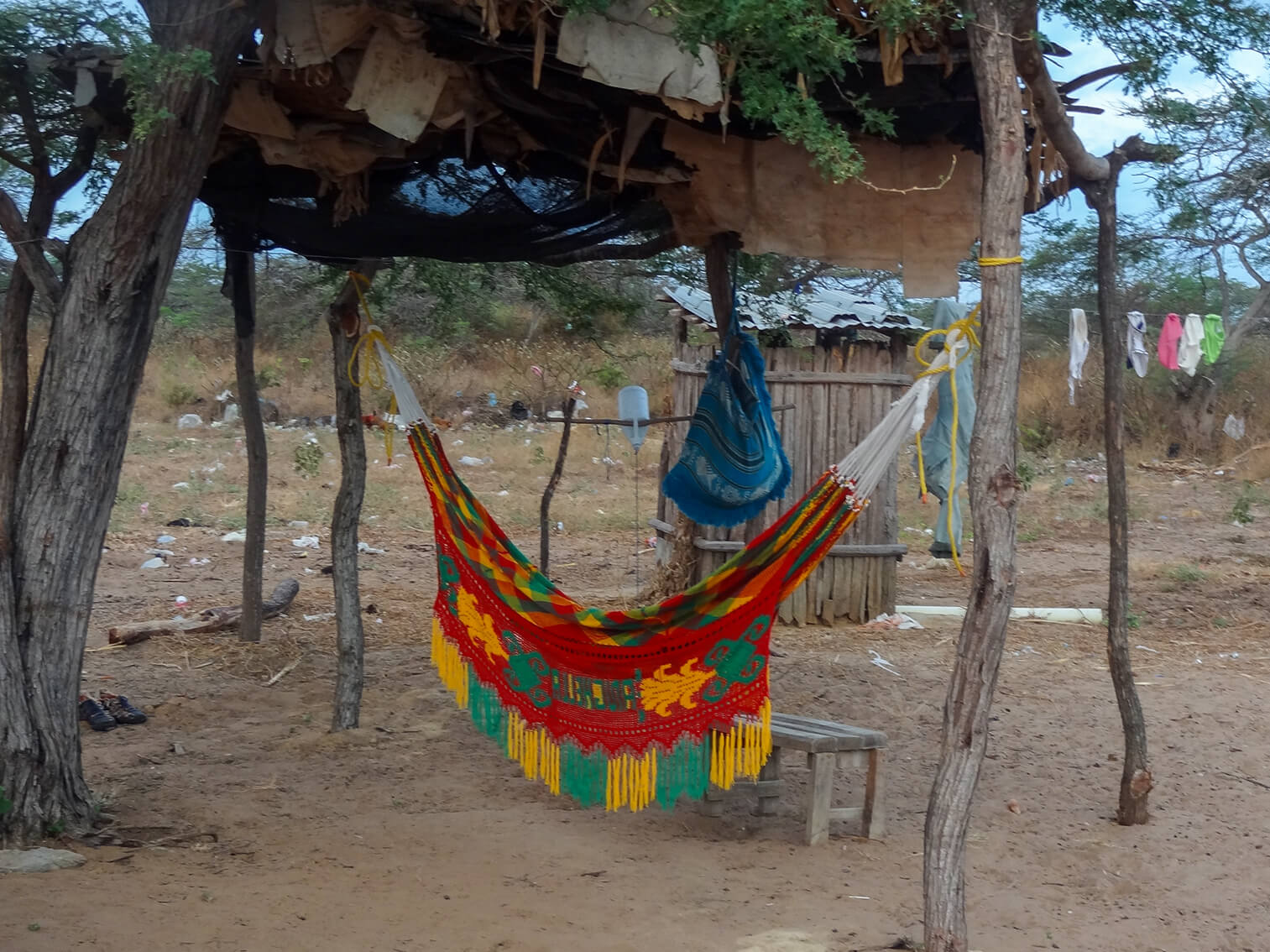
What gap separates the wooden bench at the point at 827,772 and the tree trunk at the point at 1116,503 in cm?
74

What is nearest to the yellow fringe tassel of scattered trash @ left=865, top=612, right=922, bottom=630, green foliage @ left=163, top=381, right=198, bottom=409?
scattered trash @ left=865, top=612, right=922, bottom=630

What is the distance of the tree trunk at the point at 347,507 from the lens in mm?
4344

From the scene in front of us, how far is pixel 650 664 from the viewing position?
3383mm

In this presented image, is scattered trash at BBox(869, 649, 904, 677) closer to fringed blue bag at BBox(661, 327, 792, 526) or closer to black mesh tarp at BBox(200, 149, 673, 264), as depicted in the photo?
fringed blue bag at BBox(661, 327, 792, 526)

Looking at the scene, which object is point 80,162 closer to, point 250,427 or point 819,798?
point 250,427

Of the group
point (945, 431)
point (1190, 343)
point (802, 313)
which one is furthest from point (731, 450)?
point (1190, 343)

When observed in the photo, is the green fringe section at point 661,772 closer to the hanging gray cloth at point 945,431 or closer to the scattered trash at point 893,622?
the scattered trash at point 893,622

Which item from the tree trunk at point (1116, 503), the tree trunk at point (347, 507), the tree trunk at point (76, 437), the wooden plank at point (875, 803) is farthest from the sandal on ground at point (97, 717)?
the tree trunk at point (1116, 503)

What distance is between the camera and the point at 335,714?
4.43 m

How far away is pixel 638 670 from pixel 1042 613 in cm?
390

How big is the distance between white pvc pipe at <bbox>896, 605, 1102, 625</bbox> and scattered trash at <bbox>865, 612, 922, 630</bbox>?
0.55 feet

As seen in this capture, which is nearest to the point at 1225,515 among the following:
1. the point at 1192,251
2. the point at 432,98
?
the point at 1192,251

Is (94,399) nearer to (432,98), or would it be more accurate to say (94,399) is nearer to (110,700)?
(432,98)

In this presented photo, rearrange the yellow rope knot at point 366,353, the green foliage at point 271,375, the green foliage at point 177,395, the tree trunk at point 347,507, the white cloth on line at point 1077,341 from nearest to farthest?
1. the yellow rope knot at point 366,353
2. the tree trunk at point 347,507
3. the white cloth on line at point 1077,341
4. the green foliage at point 271,375
5. the green foliage at point 177,395
